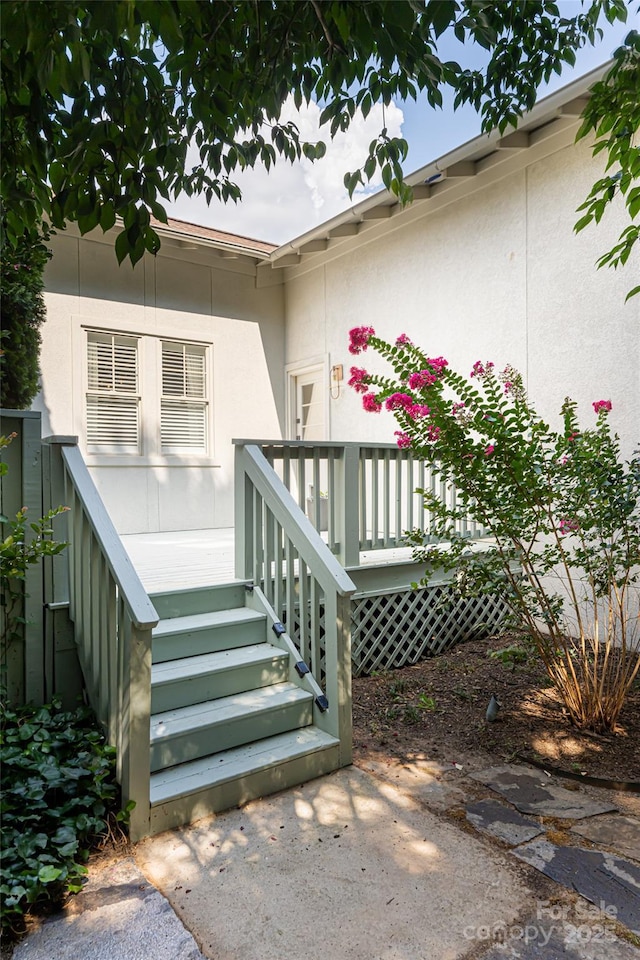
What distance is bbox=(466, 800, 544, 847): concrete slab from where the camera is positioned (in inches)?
92.7

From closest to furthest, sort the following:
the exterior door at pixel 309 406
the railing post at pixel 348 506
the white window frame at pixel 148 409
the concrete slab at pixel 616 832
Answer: the concrete slab at pixel 616 832
the railing post at pixel 348 506
the white window frame at pixel 148 409
the exterior door at pixel 309 406

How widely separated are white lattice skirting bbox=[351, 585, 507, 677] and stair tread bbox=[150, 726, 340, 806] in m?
1.37

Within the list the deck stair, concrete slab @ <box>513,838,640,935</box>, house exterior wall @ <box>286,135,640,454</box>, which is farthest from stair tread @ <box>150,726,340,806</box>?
house exterior wall @ <box>286,135,640,454</box>

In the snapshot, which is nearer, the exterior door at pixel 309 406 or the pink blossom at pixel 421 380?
the pink blossom at pixel 421 380

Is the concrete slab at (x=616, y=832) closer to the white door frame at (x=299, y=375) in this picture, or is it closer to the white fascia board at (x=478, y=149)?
the white fascia board at (x=478, y=149)

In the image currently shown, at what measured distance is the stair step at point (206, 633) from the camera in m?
3.17

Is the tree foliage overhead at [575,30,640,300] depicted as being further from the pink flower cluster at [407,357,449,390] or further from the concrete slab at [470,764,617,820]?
the concrete slab at [470,764,617,820]

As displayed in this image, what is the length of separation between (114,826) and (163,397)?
18.3 feet

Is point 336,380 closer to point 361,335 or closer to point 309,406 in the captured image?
point 309,406

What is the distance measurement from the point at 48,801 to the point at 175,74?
2861 mm

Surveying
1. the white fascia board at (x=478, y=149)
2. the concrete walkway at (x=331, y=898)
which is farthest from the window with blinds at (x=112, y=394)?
the concrete walkway at (x=331, y=898)

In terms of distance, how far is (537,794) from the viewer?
106 inches

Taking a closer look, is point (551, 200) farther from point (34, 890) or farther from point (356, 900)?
point (34, 890)

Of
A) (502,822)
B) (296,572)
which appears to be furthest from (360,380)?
(502,822)
